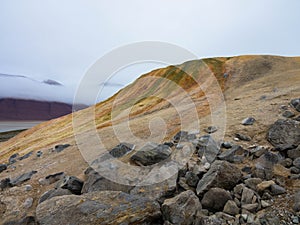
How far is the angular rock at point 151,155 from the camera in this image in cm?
839

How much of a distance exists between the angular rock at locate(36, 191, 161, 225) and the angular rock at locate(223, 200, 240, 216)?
1.71 metres

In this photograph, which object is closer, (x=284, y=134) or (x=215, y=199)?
(x=215, y=199)

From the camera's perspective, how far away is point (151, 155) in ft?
27.8

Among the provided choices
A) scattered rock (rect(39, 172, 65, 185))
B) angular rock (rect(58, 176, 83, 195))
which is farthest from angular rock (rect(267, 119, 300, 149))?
scattered rock (rect(39, 172, 65, 185))

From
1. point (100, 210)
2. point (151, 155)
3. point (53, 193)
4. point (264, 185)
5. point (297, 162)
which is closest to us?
point (100, 210)

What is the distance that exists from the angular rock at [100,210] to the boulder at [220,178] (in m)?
1.57

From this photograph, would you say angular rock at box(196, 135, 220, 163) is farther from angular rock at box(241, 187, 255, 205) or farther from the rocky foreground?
angular rock at box(241, 187, 255, 205)

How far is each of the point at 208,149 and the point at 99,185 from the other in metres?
4.24

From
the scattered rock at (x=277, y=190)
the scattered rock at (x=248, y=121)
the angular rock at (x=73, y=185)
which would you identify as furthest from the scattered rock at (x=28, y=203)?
the scattered rock at (x=248, y=121)

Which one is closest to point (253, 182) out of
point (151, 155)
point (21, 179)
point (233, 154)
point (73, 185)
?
point (233, 154)

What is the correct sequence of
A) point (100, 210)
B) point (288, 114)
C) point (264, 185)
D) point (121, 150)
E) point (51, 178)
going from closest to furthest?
point (100, 210), point (264, 185), point (51, 178), point (121, 150), point (288, 114)

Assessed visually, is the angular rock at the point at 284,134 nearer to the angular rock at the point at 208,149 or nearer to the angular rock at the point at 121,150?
the angular rock at the point at 208,149

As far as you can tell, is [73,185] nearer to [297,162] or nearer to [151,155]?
[151,155]

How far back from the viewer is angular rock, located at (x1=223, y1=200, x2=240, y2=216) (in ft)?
18.1
